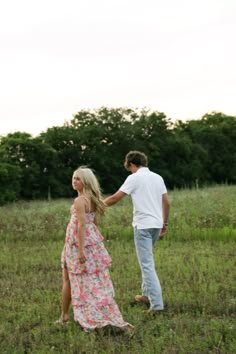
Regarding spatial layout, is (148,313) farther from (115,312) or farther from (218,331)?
(218,331)

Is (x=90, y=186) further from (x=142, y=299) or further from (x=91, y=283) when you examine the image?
(x=142, y=299)

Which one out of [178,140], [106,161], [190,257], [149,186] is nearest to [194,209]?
[190,257]

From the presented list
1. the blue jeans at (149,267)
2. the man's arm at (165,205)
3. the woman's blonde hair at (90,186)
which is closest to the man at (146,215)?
the blue jeans at (149,267)

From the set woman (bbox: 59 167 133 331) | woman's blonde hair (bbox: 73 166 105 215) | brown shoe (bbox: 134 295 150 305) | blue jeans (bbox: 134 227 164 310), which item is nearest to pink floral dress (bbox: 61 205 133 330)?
woman (bbox: 59 167 133 331)

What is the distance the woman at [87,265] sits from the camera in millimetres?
6688

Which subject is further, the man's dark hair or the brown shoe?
the brown shoe

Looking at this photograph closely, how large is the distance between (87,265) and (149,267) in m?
1.00

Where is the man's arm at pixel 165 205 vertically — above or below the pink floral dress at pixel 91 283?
above

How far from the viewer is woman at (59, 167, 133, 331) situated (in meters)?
6.69

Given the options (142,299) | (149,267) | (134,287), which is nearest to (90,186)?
(149,267)

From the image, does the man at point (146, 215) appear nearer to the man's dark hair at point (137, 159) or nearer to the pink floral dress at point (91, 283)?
the man's dark hair at point (137, 159)

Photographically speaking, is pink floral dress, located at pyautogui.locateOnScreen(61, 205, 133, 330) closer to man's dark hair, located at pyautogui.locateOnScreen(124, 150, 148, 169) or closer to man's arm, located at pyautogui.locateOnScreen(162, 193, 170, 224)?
man's dark hair, located at pyautogui.locateOnScreen(124, 150, 148, 169)

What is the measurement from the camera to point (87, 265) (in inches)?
267

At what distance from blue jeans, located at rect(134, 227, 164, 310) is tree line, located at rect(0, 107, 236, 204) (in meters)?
32.5
